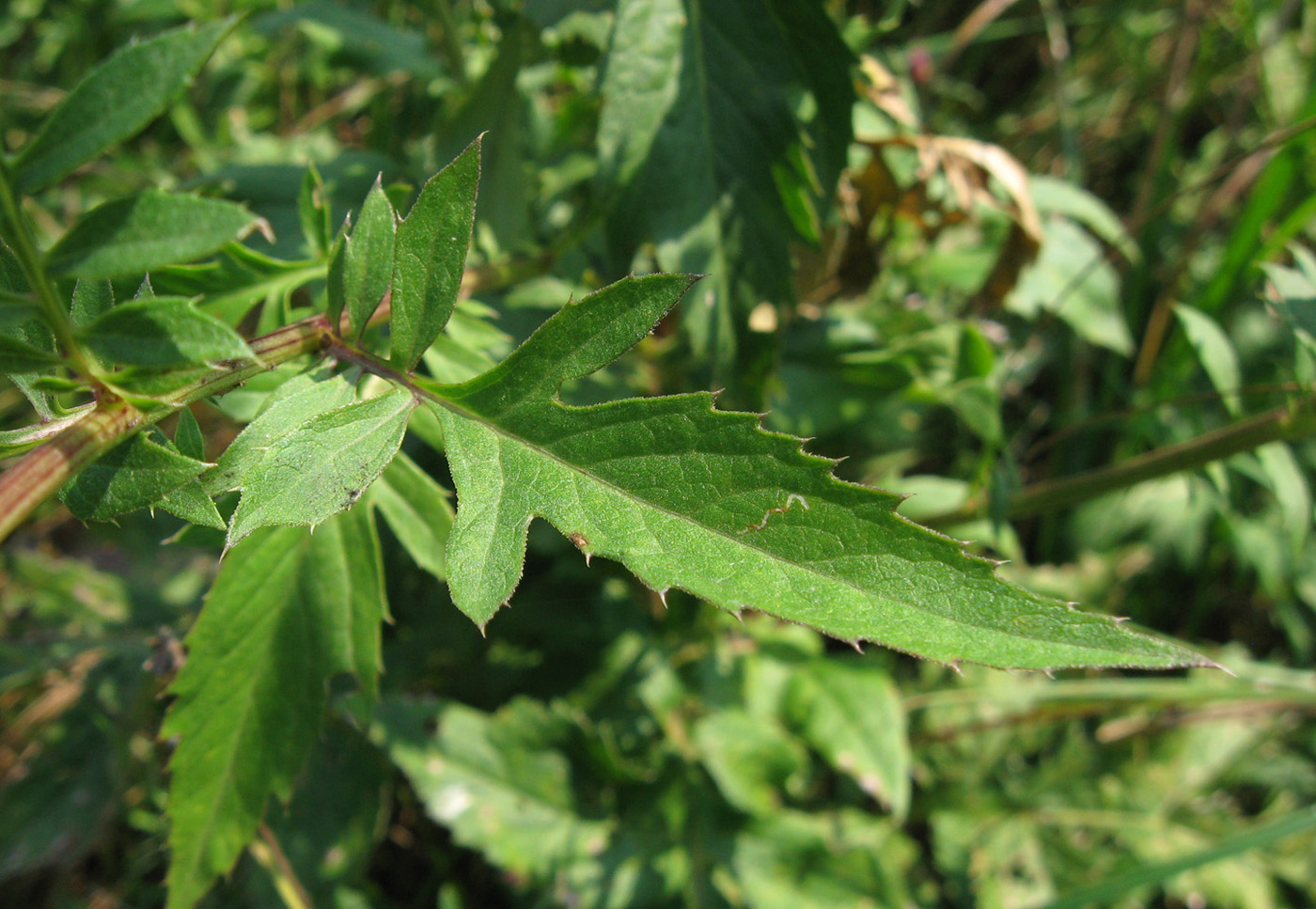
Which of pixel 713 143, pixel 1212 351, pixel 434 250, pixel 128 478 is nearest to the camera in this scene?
pixel 128 478

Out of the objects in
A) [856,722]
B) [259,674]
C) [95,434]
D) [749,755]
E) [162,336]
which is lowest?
[749,755]

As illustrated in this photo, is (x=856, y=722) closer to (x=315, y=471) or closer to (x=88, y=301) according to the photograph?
(x=315, y=471)

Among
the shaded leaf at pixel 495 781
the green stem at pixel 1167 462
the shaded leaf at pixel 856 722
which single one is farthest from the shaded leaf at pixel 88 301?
the shaded leaf at pixel 856 722

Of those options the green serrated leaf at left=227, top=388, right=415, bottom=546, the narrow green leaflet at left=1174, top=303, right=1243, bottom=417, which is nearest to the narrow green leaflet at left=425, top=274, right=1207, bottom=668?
the green serrated leaf at left=227, top=388, right=415, bottom=546

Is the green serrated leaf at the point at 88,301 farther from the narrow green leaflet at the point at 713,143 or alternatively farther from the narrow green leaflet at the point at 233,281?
the narrow green leaflet at the point at 713,143

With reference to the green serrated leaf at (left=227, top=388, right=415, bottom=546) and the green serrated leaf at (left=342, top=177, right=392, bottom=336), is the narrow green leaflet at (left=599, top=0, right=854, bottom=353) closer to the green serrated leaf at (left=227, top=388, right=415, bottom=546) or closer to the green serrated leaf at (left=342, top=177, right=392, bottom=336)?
the green serrated leaf at (left=342, top=177, right=392, bottom=336)

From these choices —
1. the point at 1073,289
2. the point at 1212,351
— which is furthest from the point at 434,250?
the point at 1073,289

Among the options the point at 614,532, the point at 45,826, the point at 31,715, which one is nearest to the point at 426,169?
the point at 614,532
